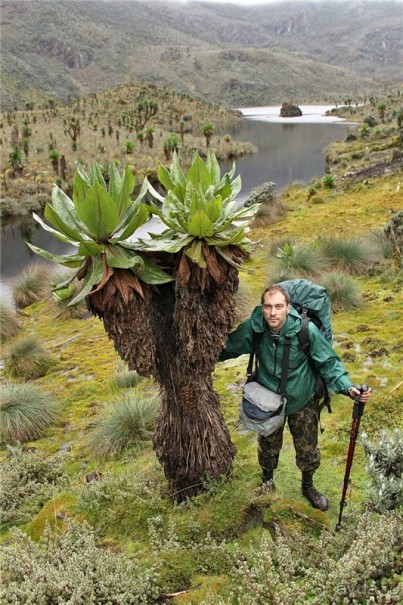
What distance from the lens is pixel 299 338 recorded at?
3287mm

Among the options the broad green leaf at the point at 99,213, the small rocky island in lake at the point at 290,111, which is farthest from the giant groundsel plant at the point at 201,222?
the small rocky island in lake at the point at 290,111

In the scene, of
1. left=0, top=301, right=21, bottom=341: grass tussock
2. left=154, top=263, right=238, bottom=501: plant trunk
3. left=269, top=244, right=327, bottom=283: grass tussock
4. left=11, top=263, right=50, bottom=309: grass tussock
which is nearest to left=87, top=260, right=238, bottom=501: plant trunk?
left=154, top=263, right=238, bottom=501: plant trunk

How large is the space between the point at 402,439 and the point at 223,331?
1621mm

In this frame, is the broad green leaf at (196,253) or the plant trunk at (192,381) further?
the plant trunk at (192,381)

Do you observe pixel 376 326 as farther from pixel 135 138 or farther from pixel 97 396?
pixel 135 138

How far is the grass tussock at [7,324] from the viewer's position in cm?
984

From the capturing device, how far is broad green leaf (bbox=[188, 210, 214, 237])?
2645 millimetres

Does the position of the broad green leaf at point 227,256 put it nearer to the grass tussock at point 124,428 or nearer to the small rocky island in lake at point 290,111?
the grass tussock at point 124,428

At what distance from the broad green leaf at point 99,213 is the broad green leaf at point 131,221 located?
76mm

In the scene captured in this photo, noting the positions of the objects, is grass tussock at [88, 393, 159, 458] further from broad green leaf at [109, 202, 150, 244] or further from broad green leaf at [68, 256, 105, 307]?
broad green leaf at [109, 202, 150, 244]

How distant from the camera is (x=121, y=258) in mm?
2771

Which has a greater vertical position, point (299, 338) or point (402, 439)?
point (299, 338)

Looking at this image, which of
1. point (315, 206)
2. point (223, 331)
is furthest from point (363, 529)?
point (315, 206)

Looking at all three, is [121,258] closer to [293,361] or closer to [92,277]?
[92,277]
